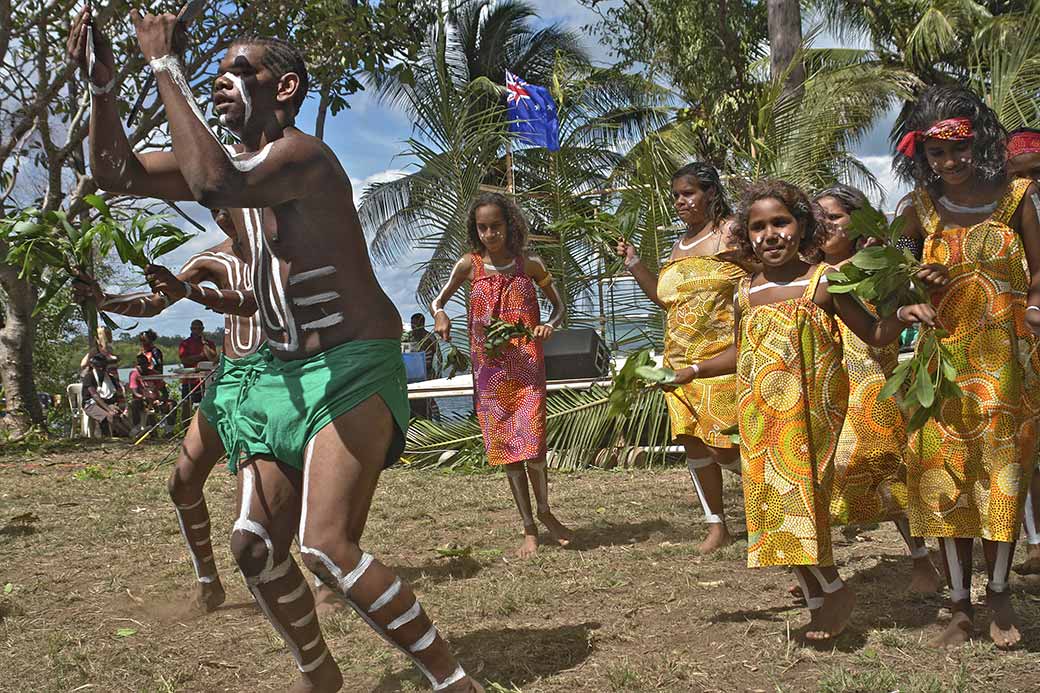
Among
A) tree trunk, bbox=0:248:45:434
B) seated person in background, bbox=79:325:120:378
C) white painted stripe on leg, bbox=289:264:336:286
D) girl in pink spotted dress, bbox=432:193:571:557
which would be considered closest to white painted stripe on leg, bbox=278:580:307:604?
white painted stripe on leg, bbox=289:264:336:286

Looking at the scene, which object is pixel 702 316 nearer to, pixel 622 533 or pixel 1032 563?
pixel 622 533

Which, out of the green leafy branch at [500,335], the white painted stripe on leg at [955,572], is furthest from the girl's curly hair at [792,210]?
the green leafy branch at [500,335]

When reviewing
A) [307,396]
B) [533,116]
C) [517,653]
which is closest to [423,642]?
[307,396]

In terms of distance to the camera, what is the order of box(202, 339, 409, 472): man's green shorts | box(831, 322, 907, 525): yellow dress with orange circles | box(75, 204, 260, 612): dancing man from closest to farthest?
box(202, 339, 409, 472): man's green shorts < box(831, 322, 907, 525): yellow dress with orange circles < box(75, 204, 260, 612): dancing man

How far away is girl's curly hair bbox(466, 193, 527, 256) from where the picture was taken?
5.87 meters

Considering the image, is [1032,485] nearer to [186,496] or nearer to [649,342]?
[186,496]

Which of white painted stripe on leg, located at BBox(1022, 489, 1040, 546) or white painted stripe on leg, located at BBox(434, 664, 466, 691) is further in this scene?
white painted stripe on leg, located at BBox(1022, 489, 1040, 546)

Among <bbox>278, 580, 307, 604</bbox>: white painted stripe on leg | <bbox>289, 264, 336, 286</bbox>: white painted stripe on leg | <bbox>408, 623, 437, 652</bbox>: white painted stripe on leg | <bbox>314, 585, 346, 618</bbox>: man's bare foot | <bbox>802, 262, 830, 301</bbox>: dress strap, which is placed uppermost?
<bbox>289, 264, 336, 286</bbox>: white painted stripe on leg

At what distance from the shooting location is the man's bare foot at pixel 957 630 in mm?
3566

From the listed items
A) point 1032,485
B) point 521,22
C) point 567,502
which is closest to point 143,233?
point 1032,485

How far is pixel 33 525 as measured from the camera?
735 centimetres

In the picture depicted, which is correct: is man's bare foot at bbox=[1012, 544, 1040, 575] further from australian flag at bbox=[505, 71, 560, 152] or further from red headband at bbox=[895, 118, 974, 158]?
australian flag at bbox=[505, 71, 560, 152]

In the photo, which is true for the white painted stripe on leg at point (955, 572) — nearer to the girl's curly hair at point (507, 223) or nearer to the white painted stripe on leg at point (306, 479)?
the white painted stripe on leg at point (306, 479)

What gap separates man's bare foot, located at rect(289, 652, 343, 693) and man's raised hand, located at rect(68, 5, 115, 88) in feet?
6.24
